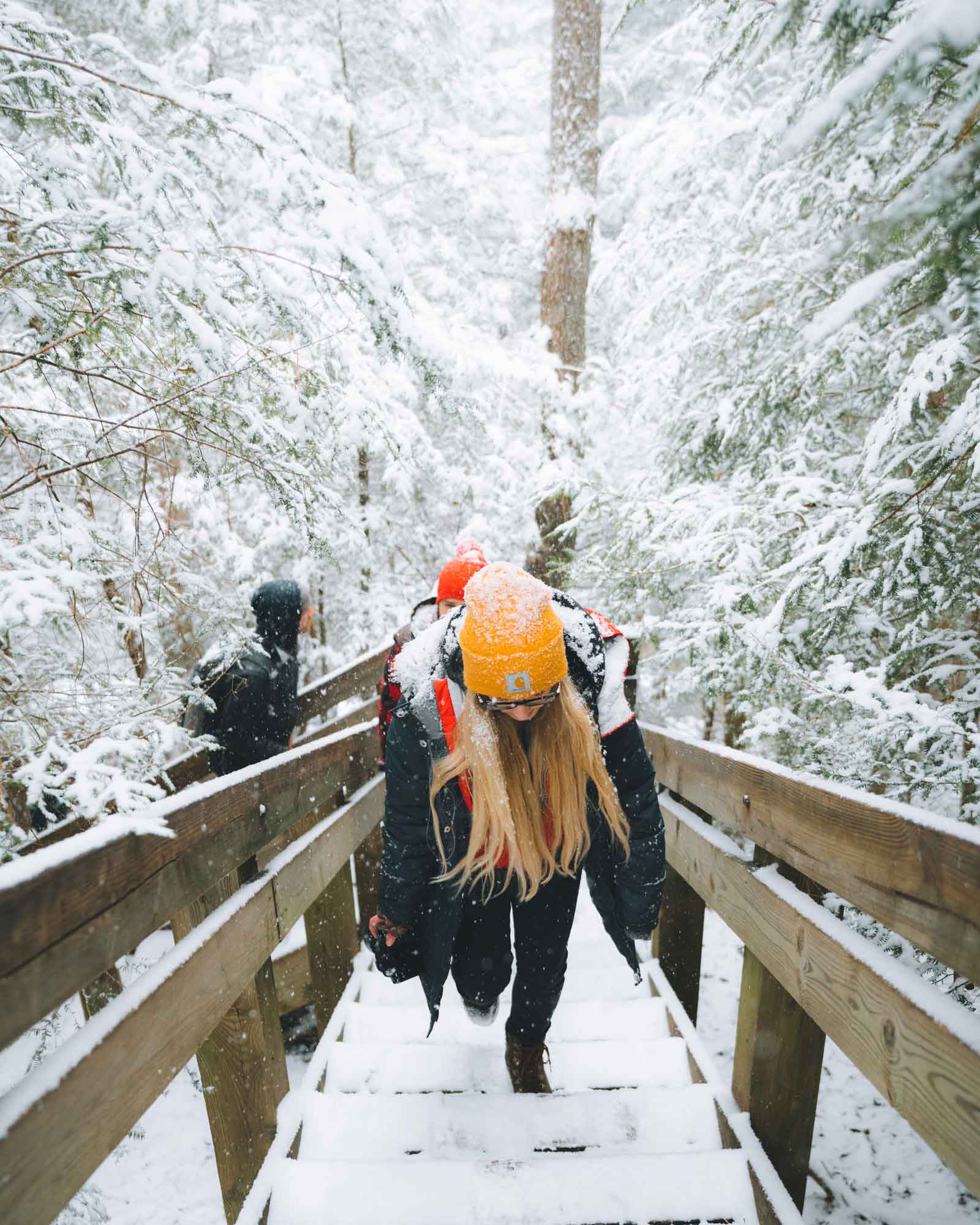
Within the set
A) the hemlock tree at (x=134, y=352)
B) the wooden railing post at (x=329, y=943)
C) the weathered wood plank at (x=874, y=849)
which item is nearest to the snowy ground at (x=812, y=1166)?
the wooden railing post at (x=329, y=943)

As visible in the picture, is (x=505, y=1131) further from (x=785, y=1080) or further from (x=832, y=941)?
(x=832, y=941)

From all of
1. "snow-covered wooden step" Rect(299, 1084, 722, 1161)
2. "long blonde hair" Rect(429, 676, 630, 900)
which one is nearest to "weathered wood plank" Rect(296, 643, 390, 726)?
"snow-covered wooden step" Rect(299, 1084, 722, 1161)

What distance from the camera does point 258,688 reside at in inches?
137

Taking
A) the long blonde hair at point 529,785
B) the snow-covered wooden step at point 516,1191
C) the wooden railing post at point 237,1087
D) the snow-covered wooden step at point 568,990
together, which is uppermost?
the long blonde hair at point 529,785

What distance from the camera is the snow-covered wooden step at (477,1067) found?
7.53 ft

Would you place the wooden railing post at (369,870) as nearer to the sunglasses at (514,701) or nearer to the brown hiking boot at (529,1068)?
the brown hiking boot at (529,1068)

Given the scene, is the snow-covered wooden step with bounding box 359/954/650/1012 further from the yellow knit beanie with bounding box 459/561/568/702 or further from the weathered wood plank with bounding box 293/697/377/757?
the yellow knit beanie with bounding box 459/561/568/702

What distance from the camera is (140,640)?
3.44 meters

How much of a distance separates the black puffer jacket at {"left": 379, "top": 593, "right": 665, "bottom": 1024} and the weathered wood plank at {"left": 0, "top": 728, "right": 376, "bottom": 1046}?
42 cm

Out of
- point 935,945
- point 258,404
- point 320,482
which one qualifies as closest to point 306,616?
point 320,482

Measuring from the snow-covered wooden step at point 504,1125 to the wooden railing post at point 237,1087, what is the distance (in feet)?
0.63

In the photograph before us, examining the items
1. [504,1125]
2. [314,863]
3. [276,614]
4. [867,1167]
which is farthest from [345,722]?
[867,1167]

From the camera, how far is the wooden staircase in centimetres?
174

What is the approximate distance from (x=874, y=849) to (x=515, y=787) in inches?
36.0
